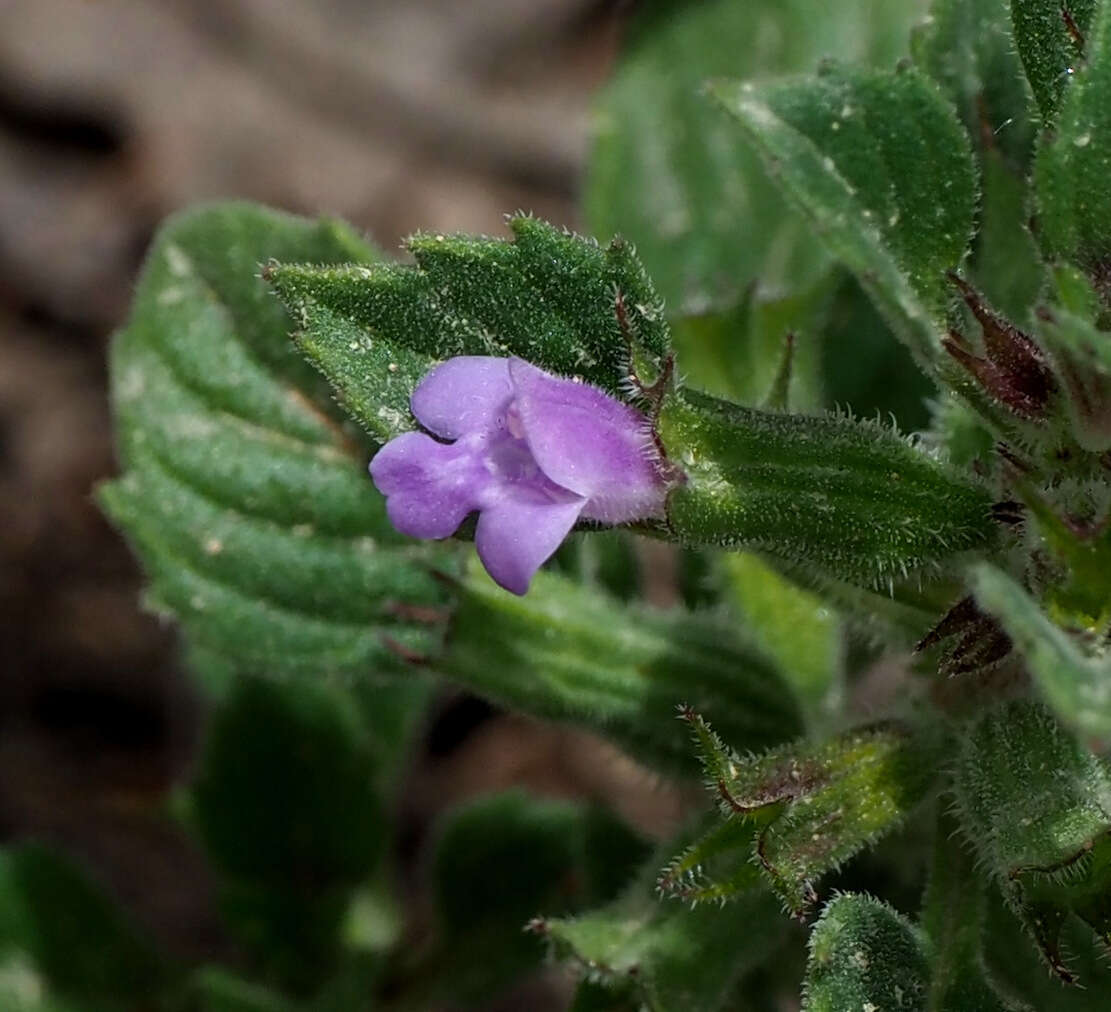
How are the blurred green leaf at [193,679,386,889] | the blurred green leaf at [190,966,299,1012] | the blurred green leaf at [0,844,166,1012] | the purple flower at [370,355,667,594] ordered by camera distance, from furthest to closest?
the blurred green leaf at [0,844,166,1012]
the blurred green leaf at [193,679,386,889]
the blurred green leaf at [190,966,299,1012]
the purple flower at [370,355,667,594]

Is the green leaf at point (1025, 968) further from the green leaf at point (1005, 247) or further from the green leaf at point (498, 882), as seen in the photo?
the green leaf at point (498, 882)

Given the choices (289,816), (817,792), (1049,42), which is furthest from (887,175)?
(289,816)

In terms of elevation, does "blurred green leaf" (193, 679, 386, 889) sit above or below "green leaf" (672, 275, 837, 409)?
below

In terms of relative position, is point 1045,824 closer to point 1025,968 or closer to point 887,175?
point 1025,968

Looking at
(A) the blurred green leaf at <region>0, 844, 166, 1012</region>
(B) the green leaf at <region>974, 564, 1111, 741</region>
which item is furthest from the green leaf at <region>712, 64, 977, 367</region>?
(A) the blurred green leaf at <region>0, 844, 166, 1012</region>

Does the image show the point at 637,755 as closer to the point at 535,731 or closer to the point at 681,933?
the point at 681,933

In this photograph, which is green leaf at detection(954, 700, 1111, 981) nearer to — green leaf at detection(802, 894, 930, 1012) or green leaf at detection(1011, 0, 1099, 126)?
green leaf at detection(802, 894, 930, 1012)
